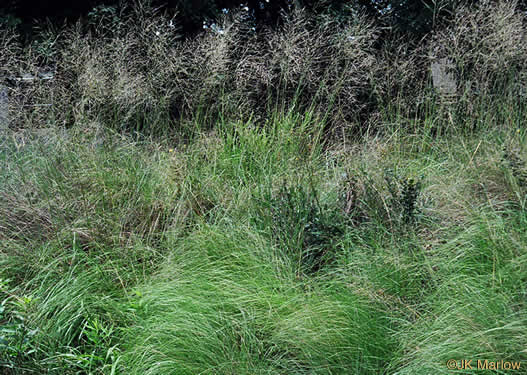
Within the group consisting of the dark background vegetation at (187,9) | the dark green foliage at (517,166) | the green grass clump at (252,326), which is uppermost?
the dark background vegetation at (187,9)

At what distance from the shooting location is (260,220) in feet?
9.91

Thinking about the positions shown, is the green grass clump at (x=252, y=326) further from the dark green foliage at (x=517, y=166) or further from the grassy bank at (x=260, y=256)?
the dark green foliage at (x=517, y=166)

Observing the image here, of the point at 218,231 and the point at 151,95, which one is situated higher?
the point at 151,95

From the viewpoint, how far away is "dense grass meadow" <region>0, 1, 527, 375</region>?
2.09 m

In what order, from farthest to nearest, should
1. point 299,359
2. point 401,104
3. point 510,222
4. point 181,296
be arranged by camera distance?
point 401,104 < point 510,222 < point 181,296 < point 299,359

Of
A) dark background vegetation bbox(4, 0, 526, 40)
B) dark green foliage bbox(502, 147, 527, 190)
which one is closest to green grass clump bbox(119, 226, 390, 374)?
dark green foliage bbox(502, 147, 527, 190)

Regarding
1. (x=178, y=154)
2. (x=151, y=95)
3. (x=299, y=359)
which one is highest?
(x=151, y=95)

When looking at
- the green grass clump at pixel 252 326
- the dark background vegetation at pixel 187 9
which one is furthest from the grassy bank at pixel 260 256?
the dark background vegetation at pixel 187 9

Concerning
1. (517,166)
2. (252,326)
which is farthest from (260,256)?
(517,166)

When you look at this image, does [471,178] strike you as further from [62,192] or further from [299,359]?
[62,192]

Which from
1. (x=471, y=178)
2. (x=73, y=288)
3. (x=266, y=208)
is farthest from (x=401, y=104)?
(x=73, y=288)

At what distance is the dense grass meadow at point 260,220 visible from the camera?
2094mm

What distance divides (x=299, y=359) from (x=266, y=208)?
1163mm

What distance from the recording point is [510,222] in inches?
101
